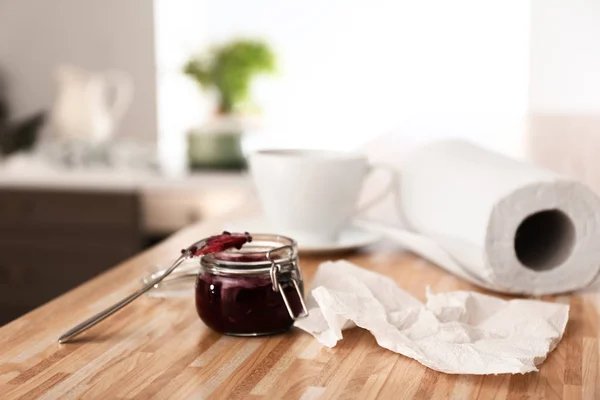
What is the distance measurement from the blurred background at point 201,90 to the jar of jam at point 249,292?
1.95 m

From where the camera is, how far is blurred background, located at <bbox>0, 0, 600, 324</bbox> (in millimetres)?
2916

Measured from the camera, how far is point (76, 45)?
4402mm

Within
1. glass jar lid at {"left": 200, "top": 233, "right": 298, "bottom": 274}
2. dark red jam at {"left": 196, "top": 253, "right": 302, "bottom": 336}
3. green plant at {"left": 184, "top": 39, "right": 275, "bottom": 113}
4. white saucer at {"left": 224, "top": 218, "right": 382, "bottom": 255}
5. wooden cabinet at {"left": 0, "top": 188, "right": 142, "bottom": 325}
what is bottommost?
wooden cabinet at {"left": 0, "top": 188, "right": 142, "bottom": 325}

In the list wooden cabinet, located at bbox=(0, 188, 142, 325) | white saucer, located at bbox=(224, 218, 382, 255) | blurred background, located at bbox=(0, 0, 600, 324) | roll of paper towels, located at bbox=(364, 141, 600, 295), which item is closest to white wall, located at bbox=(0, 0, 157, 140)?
blurred background, located at bbox=(0, 0, 600, 324)

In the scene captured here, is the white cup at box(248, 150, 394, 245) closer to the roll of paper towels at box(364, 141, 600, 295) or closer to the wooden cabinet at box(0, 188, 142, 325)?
the roll of paper towels at box(364, 141, 600, 295)

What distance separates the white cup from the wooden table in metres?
0.26

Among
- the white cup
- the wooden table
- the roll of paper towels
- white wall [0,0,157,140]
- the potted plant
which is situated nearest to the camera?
the wooden table

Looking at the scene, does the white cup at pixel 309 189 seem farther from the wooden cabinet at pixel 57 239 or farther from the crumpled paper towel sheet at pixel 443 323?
the wooden cabinet at pixel 57 239

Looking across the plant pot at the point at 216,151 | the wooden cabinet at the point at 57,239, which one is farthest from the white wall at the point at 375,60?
the wooden cabinet at the point at 57,239

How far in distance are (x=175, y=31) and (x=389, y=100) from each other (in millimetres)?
1149

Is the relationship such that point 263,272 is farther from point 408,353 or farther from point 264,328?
point 408,353

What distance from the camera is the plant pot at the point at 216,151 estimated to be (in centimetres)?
283

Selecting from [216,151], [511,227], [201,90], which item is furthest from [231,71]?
[511,227]

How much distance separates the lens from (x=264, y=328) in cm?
81
